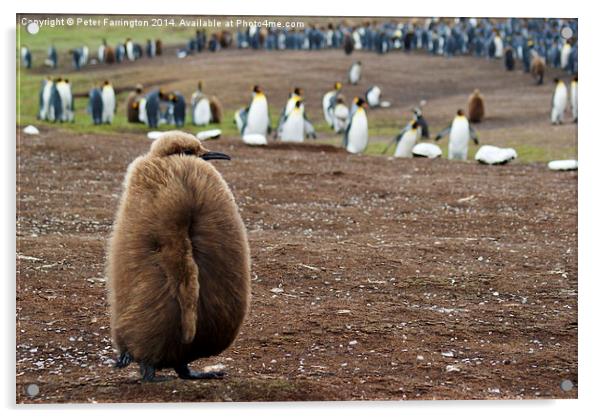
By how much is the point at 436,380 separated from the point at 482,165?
4.07 metres

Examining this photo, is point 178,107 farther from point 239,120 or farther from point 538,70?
point 538,70

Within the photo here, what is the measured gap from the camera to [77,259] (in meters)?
4.30

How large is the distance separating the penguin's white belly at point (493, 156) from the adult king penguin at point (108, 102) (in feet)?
12.9

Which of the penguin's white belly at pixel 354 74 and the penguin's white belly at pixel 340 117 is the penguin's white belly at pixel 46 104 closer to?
the penguin's white belly at pixel 340 117

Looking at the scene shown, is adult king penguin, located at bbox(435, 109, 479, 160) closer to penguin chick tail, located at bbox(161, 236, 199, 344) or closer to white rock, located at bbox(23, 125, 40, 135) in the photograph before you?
white rock, located at bbox(23, 125, 40, 135)

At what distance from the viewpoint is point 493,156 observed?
7602 mm

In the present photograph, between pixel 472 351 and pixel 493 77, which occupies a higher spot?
pixel 493 77

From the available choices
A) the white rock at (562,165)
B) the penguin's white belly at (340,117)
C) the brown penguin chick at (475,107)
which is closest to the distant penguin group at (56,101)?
the white rock at (562,165)

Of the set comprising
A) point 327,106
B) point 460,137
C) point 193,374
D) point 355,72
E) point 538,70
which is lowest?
point 193,374

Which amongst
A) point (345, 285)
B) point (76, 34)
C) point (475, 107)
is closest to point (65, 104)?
point (76, 34)

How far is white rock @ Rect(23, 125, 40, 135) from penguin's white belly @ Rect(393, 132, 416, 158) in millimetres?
4162

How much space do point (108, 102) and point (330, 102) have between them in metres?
4.17
